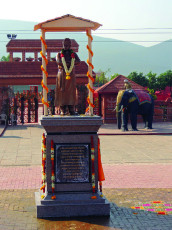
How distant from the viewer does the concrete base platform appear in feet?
24.9

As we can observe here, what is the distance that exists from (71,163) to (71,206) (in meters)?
0.79

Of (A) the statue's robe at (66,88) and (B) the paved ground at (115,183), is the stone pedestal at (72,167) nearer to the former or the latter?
(B) the paved ground at (115,183)

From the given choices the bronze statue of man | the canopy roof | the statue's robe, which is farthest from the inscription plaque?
the canopy roof

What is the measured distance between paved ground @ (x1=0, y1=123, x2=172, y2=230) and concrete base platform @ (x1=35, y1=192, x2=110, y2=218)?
20 cm

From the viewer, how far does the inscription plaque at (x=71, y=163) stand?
7.78m

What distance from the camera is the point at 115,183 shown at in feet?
33.2

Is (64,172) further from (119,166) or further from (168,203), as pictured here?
(119,166)

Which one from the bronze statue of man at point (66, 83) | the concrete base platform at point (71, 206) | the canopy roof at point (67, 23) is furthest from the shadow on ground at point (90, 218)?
the canopy roof at point (67, 23)

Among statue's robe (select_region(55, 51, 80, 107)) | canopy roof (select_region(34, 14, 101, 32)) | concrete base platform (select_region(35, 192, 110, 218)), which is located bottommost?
concrete base platform (select_region(35, 192, 110, 218))

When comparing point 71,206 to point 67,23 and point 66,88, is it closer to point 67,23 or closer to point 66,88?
point 66,88

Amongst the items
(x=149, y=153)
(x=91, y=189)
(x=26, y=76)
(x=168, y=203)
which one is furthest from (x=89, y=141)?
(x=26, y=76)

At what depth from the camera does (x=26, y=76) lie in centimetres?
2695

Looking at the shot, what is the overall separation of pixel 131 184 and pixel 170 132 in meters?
12.0

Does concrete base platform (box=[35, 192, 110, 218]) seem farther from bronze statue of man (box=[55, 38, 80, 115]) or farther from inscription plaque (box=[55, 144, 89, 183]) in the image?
bronze statue of man (box=[55, 38, 80, 115])
